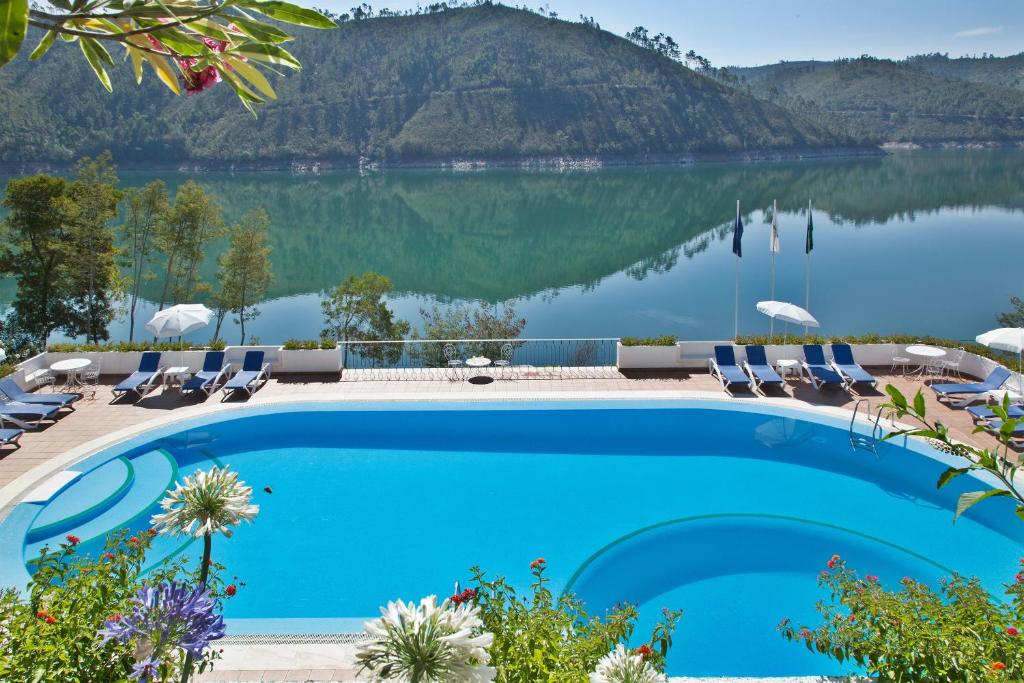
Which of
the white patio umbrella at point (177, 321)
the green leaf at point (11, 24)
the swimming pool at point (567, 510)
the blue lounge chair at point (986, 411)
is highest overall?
the green leaf at point (11, 24)

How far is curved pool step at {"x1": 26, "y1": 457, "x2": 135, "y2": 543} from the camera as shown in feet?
27.3

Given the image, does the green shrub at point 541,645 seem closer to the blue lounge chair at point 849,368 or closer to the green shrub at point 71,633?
the green shrub at point 71,633

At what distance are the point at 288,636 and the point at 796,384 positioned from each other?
366 inches

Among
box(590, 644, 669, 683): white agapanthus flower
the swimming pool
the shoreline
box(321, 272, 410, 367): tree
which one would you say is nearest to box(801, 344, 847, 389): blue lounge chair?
the swimming pool

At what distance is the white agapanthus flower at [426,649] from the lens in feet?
8.48

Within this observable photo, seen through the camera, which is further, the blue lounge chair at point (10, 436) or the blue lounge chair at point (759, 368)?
the blue lounge chair at point (759, 368)

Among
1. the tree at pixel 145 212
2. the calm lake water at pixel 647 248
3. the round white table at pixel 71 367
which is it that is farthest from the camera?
the calm lake water at pixel 647 248

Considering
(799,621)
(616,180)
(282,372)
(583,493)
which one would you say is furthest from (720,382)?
(616,180)

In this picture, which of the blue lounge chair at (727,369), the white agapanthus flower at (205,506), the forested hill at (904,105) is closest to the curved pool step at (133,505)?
the white agapanthus flower at (205,506)

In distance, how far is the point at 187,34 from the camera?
1951 millimetres

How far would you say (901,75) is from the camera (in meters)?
158

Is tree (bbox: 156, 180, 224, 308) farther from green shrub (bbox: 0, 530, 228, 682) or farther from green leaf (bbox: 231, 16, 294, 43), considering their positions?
green leaf (bbox: 231, 16, 294, 43)

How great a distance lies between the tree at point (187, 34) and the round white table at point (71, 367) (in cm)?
1175

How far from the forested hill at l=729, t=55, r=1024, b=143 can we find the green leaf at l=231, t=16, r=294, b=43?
127m
